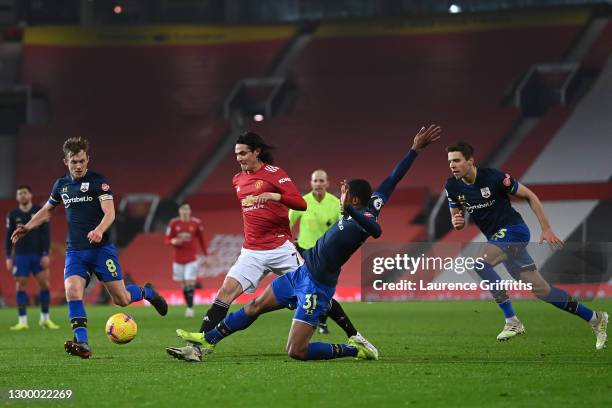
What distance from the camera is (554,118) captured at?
104 feet

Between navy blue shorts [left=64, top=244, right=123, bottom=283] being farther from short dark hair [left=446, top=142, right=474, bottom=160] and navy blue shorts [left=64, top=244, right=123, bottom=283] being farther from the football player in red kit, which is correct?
the football player in red kit

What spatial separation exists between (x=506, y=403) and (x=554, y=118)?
25.8 meters

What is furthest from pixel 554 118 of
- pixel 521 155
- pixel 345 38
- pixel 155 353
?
pixel 155 353

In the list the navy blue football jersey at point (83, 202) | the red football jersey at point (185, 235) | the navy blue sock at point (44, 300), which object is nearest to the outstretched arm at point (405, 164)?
the navy blue football jersey at point (83, 202)

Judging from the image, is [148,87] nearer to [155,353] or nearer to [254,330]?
[254,330]

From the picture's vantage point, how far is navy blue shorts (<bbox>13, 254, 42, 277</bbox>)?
18000 millimetres

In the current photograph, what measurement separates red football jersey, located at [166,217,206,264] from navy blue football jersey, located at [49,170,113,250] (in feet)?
34.6

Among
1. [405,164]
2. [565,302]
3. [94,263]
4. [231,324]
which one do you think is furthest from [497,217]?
[94,263]

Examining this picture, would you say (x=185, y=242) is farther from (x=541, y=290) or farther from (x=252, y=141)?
(x=541, y=290)

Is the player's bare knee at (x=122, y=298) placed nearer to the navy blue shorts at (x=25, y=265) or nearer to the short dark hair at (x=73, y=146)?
the short dark hair at (x=73, y=146)

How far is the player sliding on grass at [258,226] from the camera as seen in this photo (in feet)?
33.5

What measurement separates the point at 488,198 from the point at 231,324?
139 inches

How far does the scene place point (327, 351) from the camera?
9.50m

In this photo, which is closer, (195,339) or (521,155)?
(195,339)
